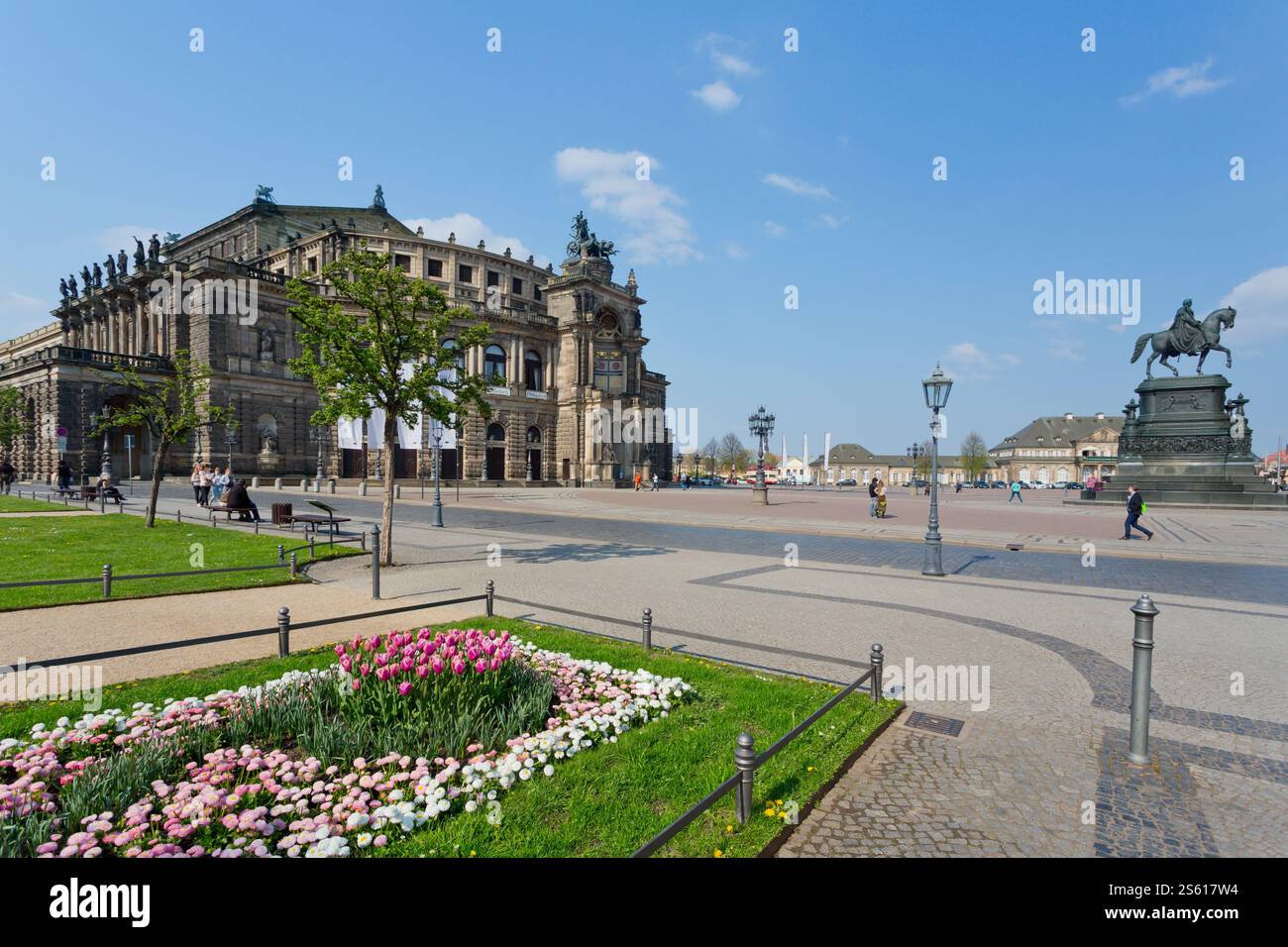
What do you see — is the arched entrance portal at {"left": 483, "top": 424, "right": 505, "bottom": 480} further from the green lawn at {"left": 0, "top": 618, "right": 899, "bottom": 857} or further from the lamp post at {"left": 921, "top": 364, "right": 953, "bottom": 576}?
the green lawn at {"left": 0, "top": 618, "right": 899, "bottom": 857}

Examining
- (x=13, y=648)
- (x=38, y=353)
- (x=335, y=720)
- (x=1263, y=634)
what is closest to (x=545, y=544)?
(x=13, y=648)

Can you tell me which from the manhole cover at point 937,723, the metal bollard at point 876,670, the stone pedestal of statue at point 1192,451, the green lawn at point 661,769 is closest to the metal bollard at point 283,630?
the green lawn at point 661,769

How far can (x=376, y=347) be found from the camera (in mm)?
13062

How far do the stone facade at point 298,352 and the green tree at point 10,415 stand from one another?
→ 1.15 metres

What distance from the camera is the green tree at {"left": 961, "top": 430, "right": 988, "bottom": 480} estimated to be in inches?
5586

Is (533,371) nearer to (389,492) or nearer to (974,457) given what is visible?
(389,492)

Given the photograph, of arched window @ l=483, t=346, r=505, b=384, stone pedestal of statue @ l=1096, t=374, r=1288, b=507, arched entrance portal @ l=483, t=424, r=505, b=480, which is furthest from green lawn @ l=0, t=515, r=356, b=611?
arched window @ l=483, t=346, r=505, b=384

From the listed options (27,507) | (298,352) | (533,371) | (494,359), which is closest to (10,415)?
(298,352)

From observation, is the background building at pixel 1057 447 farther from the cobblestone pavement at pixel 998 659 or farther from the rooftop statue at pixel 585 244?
the cobblestone pavement at pixel 998 659

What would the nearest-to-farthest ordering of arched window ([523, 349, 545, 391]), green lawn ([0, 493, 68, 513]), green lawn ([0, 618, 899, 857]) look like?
green lawn ([0, 618, 899, 857]) < green lawn ([0, 493, 68, 513]) < arched window ([523, 349, 545, 391])

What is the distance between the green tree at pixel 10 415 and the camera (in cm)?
4119

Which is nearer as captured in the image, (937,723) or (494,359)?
(937,723)

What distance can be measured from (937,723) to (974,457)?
520 feet

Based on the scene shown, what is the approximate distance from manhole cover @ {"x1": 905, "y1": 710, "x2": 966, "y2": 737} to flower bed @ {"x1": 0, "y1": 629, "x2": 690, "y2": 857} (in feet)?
6.69
